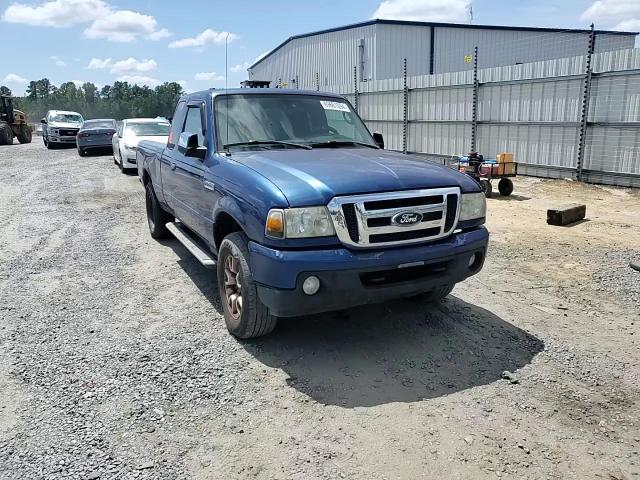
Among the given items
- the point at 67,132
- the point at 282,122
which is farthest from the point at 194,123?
the point at 67,132

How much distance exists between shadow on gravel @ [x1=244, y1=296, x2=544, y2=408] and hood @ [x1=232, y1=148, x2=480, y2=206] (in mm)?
1148

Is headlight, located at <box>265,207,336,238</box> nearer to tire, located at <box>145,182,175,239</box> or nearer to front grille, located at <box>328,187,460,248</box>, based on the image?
front grille, located at <box>328,187,460,248</box>

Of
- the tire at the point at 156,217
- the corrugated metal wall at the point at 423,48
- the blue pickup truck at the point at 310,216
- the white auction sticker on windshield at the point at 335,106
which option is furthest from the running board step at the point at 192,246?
the corrugated metal wall at the point at 423,48

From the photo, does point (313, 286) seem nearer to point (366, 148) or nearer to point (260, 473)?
point (260, 473)

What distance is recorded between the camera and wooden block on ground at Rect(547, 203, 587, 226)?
25.9ft

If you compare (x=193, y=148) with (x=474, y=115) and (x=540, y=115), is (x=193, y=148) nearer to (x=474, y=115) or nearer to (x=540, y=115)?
(x=540, y=115)

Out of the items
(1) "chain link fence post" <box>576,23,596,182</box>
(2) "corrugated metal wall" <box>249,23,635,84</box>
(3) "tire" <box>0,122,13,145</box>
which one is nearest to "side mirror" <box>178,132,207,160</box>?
(1) "chain link fence post" <box>576,23,596,182</box>

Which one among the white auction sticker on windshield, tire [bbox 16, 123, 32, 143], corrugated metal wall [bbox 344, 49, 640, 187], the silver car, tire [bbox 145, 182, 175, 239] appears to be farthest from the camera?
tire [bbox 16, 123, 32, 143]

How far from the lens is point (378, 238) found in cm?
353

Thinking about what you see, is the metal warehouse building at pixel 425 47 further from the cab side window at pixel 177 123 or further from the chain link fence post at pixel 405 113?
the cab side window at pixel 177 123

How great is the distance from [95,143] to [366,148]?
19119 mm

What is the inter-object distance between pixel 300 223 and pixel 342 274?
1.37 feet

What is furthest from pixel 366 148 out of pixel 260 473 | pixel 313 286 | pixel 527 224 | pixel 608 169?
pixel 608 169

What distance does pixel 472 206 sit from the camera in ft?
13.3
